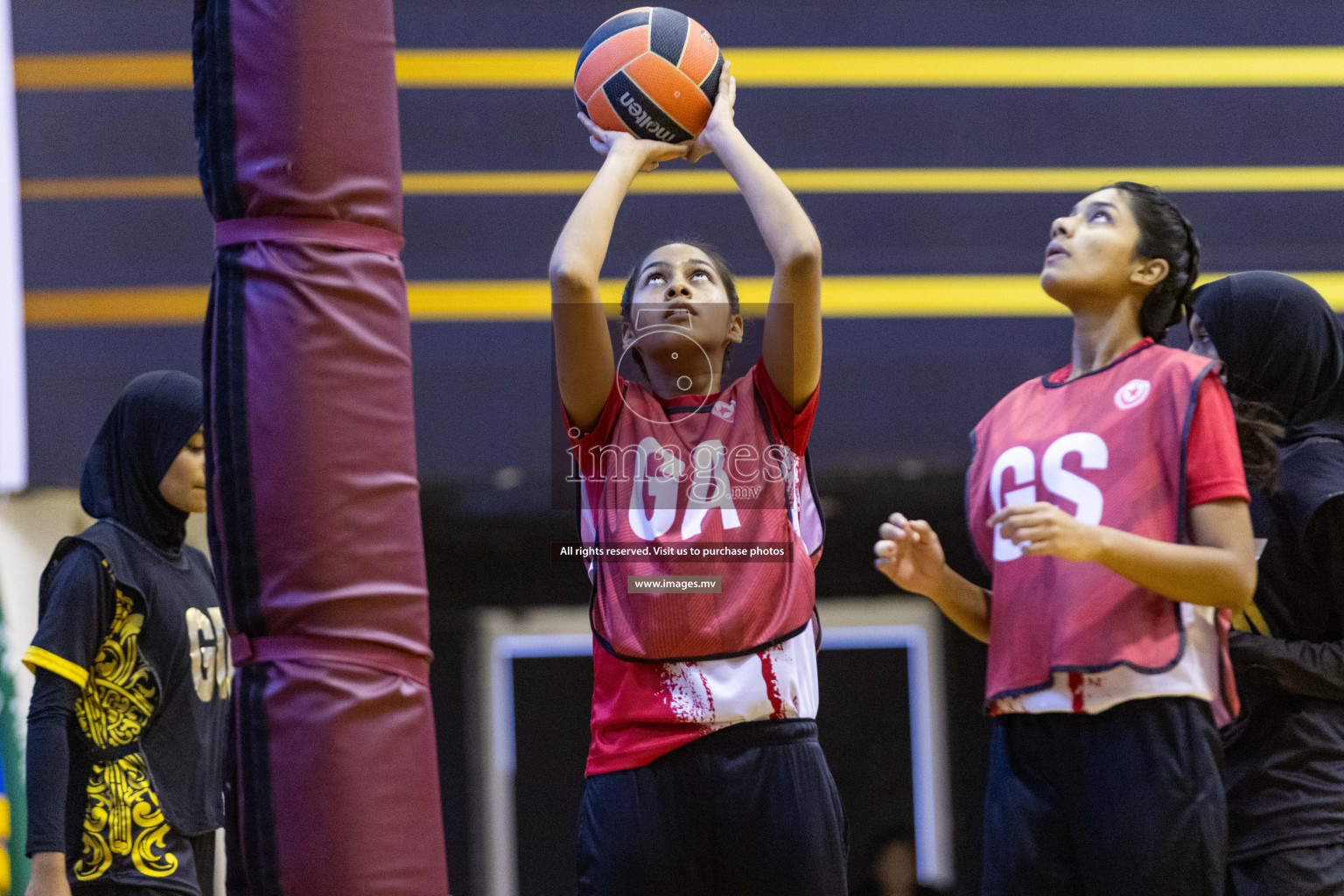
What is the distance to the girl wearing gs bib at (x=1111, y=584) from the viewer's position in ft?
8.32

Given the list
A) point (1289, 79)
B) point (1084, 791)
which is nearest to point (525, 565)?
point (1289, 79)

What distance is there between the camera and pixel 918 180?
6797 millimetres

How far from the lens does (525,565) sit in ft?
25.7

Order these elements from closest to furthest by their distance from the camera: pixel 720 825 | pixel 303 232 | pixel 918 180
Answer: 1. pixel 303 232
2. pixel 720 825
3. pixel 918 180

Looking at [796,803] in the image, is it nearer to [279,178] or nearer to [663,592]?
[663,592]

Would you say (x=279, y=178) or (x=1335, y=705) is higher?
(x=279, y=178)

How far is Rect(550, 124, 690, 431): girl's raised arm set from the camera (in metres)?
2.66

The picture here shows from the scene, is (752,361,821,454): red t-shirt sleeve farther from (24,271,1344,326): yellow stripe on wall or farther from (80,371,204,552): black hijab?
(24,271,1344,326): yellow stripe on wall

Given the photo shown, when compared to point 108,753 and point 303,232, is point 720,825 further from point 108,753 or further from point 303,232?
point 108,753

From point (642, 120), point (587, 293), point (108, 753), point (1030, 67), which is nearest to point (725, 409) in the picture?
point (587, 293)

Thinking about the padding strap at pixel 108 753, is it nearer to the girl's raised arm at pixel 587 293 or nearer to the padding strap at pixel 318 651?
the padding strap at pixel 318 651

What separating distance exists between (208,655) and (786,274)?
190 cm

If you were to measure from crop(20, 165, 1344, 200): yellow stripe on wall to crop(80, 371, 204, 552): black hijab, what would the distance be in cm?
329

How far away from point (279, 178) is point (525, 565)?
224 inches
